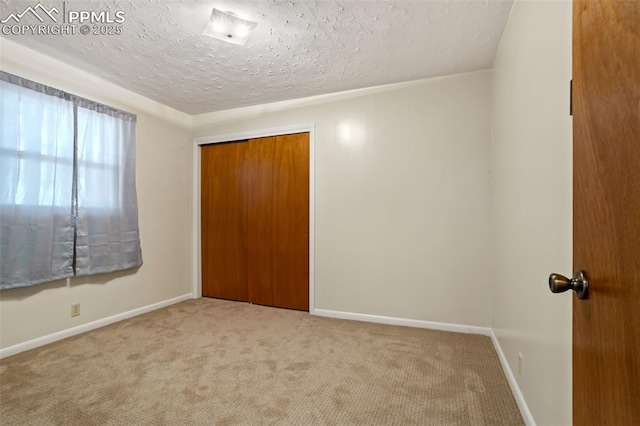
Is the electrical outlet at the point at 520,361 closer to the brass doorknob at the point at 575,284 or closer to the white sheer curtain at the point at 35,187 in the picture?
the brass doorknob at the point at 575,284

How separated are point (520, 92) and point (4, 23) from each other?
137 inches

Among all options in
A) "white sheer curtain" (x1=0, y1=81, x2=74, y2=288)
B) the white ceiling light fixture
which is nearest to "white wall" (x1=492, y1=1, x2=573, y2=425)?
the white ceiling light fixture

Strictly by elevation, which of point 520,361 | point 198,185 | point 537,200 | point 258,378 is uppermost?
point 198,185

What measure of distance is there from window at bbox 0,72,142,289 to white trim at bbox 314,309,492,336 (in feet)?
7.37

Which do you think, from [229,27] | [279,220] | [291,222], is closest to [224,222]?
[279,220]

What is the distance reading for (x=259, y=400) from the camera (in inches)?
69.4

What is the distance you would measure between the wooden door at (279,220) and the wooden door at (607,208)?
9.17ft

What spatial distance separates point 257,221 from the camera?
3.68 m

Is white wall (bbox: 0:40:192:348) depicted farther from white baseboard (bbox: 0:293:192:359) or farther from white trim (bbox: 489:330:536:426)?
white trim (bbox: 489:330:536:426)

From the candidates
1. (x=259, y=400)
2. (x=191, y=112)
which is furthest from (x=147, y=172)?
(x=259, y=400)

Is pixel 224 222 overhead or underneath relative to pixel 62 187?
underneath

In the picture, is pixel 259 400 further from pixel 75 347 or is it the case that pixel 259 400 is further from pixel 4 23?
pixel 4 23

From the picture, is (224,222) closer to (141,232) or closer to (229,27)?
(141,232)

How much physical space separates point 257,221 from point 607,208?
11.0 ft
